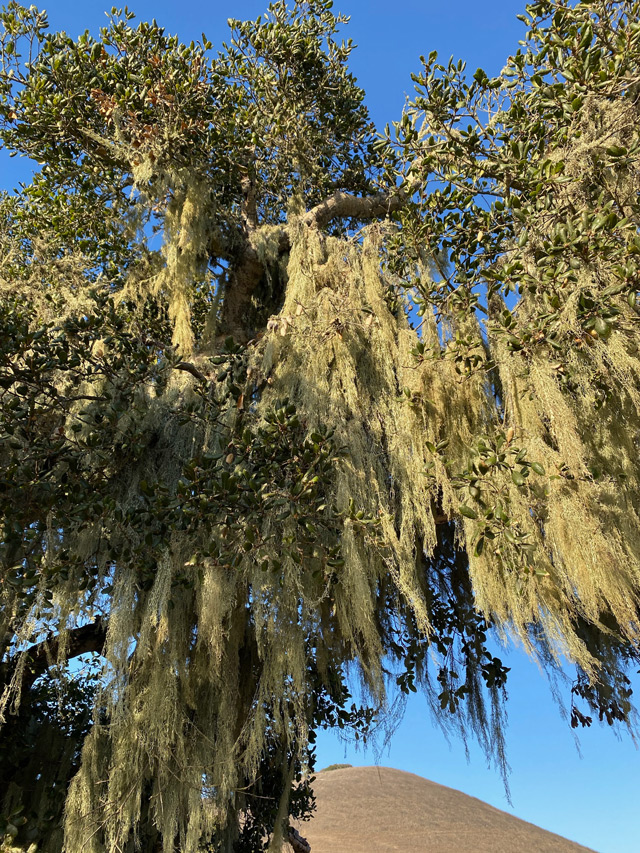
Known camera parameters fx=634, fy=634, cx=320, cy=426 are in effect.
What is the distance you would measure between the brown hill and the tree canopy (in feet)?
21.4

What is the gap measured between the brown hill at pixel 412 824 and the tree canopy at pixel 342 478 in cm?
652

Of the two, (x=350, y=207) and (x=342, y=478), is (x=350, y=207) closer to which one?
(x=350, y=207)

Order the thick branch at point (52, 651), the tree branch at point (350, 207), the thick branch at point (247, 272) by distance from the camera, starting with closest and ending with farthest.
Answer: the thick branch at point (52, 651) → the thick branch at point (247, 272) → the tree branch at point (350, 207)

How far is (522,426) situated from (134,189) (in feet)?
10.2

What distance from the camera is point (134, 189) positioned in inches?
173

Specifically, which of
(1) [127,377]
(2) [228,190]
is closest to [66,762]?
(1) [127,377]


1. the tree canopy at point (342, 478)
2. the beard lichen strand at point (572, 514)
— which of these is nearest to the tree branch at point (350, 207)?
the tree canopy at point (342, 478)

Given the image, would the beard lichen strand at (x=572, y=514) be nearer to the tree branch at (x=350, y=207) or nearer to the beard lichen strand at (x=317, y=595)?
the beard lichen strand at (x=317, y=595)

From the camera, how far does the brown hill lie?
932 centimetres

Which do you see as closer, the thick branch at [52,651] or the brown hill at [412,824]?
the thick branch at [52,651]

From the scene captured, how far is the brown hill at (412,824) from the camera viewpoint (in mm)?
9320

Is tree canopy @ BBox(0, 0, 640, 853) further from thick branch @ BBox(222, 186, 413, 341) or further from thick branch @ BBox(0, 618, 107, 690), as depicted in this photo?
thick branch @ BBox(222, 186, 413, 341)

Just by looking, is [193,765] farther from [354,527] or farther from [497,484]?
[497,484]

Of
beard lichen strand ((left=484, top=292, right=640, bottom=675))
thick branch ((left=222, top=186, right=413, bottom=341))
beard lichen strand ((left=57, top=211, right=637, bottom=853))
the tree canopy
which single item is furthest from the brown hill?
beard lichen strand ((left=484, top=292, right=640, bottom=675))
